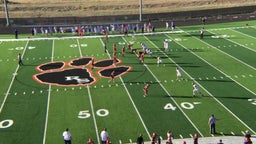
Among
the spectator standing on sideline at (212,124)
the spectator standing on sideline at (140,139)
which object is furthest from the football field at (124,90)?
the spectator standing on sideline at (140,139)

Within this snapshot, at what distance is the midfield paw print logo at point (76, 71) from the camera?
1252 inches

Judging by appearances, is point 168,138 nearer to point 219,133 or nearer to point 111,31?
point 219,133

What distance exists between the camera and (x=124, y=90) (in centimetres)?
2962

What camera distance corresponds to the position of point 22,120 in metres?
24.8

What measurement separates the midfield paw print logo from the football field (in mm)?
79

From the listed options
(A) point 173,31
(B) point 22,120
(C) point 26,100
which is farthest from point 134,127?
(A) point 173,31

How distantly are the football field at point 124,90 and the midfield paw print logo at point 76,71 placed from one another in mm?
79

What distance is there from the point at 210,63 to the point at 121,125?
14918 mm

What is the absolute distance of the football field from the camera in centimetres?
2359

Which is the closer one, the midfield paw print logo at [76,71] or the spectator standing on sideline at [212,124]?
the spectator standing on sideline at [212,124]

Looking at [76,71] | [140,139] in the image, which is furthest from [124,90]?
[140,139]

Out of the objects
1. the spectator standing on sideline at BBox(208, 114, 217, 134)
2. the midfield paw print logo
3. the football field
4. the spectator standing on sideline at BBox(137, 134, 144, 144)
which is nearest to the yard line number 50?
the football field

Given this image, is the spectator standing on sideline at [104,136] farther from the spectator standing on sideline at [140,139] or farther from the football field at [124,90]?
the spectator standing on sideline at [140,139]

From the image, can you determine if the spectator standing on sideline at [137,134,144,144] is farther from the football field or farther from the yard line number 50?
the yard line number 50
